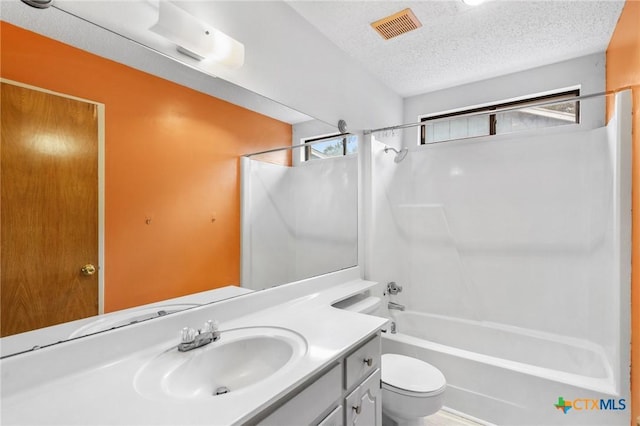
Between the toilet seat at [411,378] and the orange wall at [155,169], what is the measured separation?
1087 millimetres

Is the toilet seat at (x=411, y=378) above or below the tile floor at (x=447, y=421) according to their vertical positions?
above

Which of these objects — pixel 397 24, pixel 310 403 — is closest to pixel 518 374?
pixel 310 403

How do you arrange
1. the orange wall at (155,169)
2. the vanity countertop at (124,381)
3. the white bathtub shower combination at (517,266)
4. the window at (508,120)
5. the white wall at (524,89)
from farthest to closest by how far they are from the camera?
1. the window at (508,120)
2. the white wall at (524,89)
3. the white bathtub shower combination at (517,266)
4. the orange wall at (155,169)
5. the vanity countertop at (124,381)

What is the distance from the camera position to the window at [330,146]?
75.2 inches

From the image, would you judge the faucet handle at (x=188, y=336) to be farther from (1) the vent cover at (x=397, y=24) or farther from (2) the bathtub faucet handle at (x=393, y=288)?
(1) the vent cover at (x=397, y=24)

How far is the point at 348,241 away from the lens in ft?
7.39

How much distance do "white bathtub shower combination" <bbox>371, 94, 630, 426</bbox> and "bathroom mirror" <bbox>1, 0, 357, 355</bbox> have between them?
139 centimetres

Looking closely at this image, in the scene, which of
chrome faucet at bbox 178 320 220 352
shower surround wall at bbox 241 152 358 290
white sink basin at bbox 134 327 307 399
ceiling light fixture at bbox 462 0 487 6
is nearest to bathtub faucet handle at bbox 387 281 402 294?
shower surround wall at bbox 241 152 358 290

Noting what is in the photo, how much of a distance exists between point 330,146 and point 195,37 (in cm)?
111

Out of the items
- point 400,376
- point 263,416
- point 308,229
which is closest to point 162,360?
point 263,416

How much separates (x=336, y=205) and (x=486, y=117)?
5.71ft

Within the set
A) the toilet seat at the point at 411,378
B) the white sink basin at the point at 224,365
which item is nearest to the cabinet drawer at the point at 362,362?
the white sink basin at the point at 224,365

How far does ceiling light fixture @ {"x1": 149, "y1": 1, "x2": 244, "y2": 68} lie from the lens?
43.6 inches

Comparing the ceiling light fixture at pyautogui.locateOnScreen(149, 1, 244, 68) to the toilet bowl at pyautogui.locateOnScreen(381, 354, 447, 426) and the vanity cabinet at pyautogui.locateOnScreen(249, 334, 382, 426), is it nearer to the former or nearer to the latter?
the vanity cabinet at pyautogui.locateOnScreen(249, 334, 382, 426)
